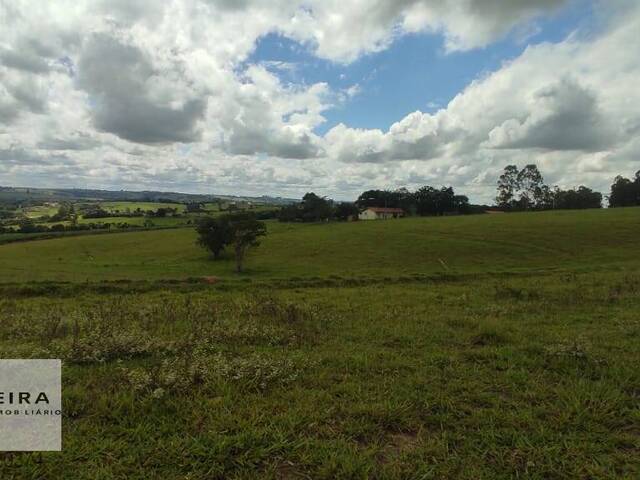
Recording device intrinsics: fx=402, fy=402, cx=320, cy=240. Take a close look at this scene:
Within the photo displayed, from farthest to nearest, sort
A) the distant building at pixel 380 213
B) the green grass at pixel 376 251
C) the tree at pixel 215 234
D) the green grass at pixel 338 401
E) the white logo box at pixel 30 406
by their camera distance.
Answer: the distant building at pixel 380 213 → the tree at pixel 215 234 → the green grass at pixel 376 251 → the white logo box at pixel 30 406 → the green grass at pixel 338 401

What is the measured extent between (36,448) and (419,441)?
3.53 m

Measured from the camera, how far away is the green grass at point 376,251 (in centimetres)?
3600

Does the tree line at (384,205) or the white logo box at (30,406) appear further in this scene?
the tree line at (384,205)

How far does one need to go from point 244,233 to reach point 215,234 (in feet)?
23.3

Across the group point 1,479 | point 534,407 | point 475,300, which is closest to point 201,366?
point 1,479

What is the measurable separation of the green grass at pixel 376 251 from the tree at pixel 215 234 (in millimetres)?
1843

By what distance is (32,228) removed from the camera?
87.8 meters

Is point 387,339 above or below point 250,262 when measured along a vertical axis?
above

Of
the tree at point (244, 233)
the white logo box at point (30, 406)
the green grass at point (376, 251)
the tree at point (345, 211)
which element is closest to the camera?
the white logo box at point (30, 406)

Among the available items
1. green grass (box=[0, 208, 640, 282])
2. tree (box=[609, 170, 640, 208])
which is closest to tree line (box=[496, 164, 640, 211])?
tree (box=[609, 170, 640, 208])

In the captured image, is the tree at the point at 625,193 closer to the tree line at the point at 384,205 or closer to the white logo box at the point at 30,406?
the tree line at the point at 384,205

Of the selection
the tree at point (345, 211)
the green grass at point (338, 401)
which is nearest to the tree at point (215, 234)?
the green grass at point (338, 401)

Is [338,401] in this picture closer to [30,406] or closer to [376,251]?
[30,406]

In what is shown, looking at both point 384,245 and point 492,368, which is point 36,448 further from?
point 384,245
